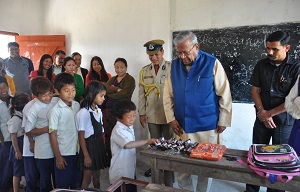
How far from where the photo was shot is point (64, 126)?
2322 mm

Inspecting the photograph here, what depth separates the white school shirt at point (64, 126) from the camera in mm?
2268

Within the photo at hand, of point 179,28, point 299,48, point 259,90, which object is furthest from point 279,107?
point 179,28

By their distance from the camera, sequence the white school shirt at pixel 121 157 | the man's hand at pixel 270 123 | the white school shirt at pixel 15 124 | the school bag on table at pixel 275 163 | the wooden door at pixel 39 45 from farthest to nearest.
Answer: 1. the wooden door at pixel 39 45
2. the white school shirt at pixel 15 124
3. the man's hand at pixel 270 123
4. the white school shirt at pixel 121 157
5. the school bag on table at pixel 275 163

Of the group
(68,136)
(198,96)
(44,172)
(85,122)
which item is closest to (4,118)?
(44,172)

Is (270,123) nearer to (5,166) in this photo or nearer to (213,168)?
(213,168)

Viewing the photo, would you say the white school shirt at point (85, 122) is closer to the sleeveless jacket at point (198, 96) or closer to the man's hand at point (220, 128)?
the sleeveless jacket at point (198, 96)

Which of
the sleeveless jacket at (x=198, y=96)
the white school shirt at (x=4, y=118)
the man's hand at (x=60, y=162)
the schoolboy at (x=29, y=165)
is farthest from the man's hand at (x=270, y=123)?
the white school shirt at (x=4, y=118)

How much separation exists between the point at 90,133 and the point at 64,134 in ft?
0.79

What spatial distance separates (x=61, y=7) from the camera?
551cm

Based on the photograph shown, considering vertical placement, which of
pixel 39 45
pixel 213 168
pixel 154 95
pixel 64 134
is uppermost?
pixel 39 45

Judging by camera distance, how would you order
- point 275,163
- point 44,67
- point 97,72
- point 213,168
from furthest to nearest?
point 97,72
point 44,67
point 213,168
point 275,163

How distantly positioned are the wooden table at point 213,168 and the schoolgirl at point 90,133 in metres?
0.60

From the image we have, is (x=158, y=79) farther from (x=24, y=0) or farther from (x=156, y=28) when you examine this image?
(x=24, y=0)

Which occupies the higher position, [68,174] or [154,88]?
[154,88]
